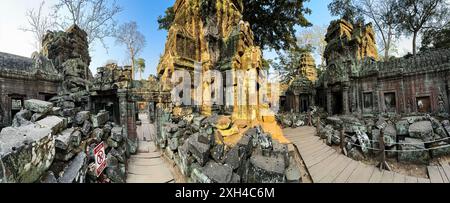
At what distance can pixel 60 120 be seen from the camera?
4.06 m

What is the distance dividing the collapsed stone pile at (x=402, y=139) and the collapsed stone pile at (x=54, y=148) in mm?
7778

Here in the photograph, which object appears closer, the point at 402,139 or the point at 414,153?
the point at 414,153

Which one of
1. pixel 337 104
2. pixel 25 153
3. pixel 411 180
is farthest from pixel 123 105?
pixel 337 104

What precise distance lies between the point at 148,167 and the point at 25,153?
3.04 metres

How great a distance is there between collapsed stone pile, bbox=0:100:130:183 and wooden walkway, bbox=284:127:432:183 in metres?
5.34

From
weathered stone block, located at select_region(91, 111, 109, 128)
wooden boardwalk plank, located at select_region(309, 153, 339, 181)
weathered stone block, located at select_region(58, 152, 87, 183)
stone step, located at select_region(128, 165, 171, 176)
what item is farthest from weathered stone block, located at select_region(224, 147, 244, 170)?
weathered stone block, located at select_region(91, 111, 109, 128)

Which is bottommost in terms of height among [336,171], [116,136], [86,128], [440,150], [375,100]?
[336,171]

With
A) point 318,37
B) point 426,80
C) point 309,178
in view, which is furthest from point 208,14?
point 318,37

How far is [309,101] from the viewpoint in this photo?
52.9ft

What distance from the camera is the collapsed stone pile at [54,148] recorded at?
2455mm

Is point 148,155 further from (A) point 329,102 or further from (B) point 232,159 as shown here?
(A) point 329,102

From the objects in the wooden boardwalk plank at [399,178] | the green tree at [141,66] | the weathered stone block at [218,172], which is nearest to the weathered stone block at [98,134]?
the weathered stone block at [218,172]

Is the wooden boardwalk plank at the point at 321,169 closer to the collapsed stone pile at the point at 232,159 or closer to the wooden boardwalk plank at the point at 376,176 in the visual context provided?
Answer: the collapsed stone pile at the point at 232,159

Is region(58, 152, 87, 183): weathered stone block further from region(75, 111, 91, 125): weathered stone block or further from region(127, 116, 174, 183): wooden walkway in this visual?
region(75, 111, 91, 125): weathered stone block
